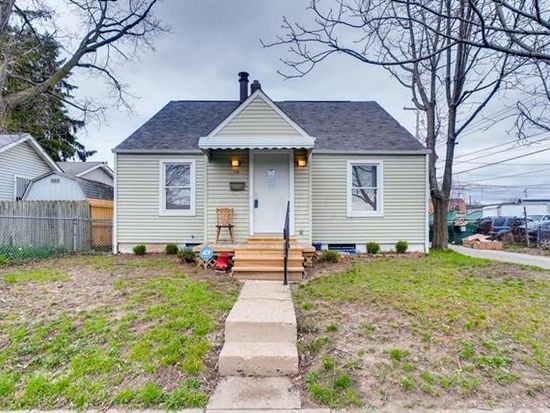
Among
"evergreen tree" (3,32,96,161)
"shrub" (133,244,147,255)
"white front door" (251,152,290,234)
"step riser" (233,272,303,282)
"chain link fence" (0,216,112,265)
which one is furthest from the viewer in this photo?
"evergreen tree" (3,32,96,161)

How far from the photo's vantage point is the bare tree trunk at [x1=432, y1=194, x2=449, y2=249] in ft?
36.4

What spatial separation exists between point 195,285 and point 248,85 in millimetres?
7604

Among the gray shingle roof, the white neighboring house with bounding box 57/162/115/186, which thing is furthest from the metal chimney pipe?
the white neighboring house with bounding box 57/162/115/186

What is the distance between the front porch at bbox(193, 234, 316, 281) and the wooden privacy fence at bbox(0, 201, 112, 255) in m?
5.60

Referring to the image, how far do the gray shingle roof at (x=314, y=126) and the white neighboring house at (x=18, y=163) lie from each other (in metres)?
8.04

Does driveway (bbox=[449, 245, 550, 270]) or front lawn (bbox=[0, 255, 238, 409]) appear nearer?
front lawn (bbox=[0, 255, 238, 409])

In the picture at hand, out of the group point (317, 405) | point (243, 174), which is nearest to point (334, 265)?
point (243, 174)

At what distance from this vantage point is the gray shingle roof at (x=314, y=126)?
10297 millimetres

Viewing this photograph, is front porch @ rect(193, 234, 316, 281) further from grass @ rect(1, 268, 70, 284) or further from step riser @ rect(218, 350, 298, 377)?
step riser @ rect(218, 350, 298, 377)

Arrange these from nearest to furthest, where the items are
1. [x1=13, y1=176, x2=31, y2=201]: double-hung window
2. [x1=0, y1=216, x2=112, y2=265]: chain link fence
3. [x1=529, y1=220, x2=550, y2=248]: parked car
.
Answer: [x1=0, y1=216, x2=112, y2=265]: chain link fence → [x1=529, y1=220, x2=550, y2=248]: parked car → [x1=13, y1=176, x2=31, y2=201]: double-hung window

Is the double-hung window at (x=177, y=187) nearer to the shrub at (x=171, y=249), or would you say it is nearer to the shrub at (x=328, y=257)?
the shrub at (x=171, y=249)

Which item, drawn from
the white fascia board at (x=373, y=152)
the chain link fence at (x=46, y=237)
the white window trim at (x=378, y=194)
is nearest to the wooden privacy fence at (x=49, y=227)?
the chain link fence at (x=46, y=237)

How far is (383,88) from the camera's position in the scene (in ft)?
43.0

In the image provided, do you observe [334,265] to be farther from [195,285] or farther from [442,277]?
[195,285]
